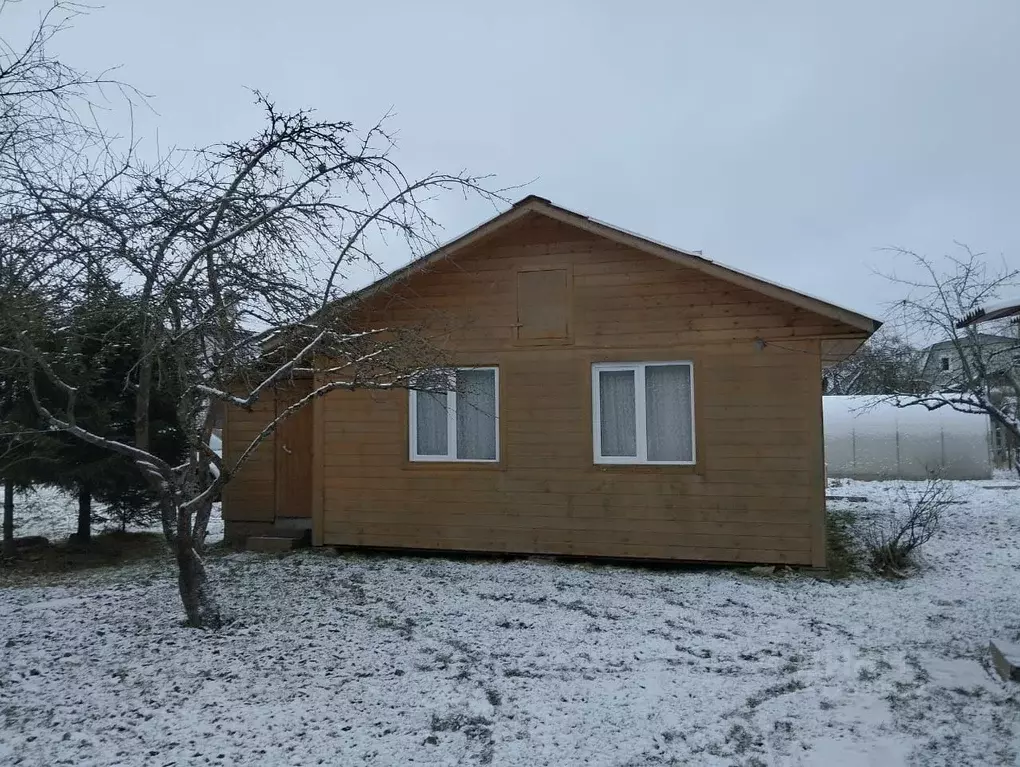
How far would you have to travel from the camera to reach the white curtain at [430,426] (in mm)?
9453

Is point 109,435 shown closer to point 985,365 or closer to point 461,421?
point 461,421

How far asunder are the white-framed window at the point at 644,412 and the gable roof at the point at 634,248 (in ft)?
3.68

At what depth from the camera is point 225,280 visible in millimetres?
5875

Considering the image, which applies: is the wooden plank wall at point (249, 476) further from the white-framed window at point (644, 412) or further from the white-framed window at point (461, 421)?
the white-framed window at point (644, 412)

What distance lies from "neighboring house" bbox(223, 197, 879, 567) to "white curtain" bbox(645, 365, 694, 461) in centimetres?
2

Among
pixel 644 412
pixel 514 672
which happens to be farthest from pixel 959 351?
pixel 514 672

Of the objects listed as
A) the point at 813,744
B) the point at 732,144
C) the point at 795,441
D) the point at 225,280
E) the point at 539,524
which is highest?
the point at 732,144

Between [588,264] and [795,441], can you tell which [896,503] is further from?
[588,264]

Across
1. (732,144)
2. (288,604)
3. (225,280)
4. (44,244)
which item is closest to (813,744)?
(288,604)

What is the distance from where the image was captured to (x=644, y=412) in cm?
880

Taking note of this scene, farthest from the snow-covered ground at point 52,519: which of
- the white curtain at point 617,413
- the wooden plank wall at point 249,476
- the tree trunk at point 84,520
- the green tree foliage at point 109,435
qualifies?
the white curtain at point 617,413

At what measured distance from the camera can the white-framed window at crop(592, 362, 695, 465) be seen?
28.7 feet

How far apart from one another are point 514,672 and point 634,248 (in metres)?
5.05

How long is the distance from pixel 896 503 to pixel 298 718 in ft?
37.8
